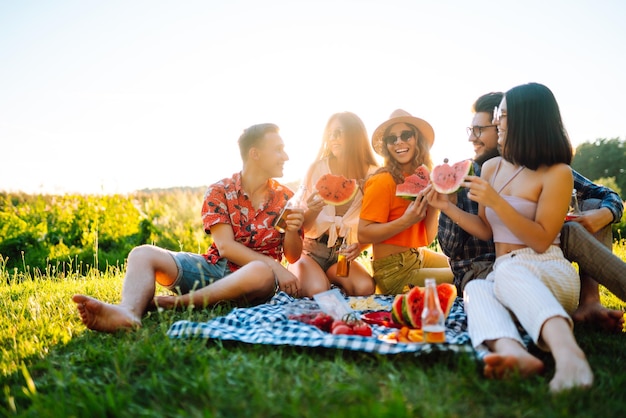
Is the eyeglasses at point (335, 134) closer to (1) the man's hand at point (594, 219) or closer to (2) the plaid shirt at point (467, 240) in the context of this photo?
(2) the plaid shirt at point (467, 240)

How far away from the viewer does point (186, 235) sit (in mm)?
10539

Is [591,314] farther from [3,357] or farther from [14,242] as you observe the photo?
[14,242]

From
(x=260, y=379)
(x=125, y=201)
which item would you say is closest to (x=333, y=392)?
(x=260, y=379)

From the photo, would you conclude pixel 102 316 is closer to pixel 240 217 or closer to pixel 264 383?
pixel 264 383

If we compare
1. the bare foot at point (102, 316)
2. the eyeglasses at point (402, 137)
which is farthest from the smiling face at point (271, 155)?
the bare foot at point (102, 316)

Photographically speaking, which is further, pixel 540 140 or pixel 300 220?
pixel 300 220

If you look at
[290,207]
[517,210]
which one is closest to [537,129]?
[517,210]

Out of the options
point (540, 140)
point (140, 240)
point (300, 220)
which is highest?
point (540, 140)

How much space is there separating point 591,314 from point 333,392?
97.3 inches

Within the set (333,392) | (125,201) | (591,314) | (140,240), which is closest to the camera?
(333,392)

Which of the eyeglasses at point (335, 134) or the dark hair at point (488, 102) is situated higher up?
the dark hair at point (488, 102)

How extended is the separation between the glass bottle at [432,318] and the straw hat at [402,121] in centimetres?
246

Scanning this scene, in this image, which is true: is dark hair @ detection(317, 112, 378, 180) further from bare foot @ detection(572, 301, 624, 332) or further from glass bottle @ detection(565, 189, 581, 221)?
bare foot @ detection(572, 301, 624, 332)

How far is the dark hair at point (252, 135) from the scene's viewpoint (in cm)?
521
